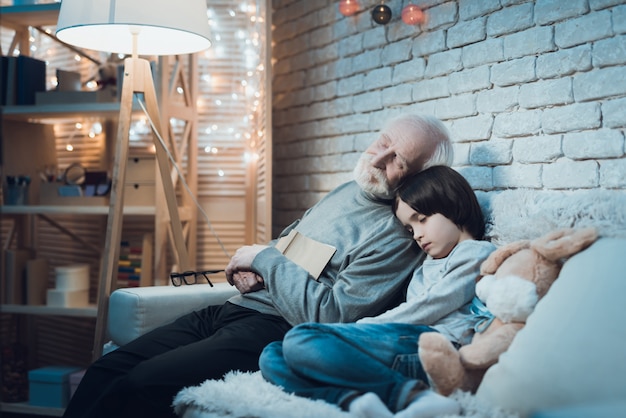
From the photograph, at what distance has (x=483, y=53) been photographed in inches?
86.6

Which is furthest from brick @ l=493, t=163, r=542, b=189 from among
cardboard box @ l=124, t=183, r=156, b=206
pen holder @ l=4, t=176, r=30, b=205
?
pen holder @ l=4, t=176, r=30, b=205

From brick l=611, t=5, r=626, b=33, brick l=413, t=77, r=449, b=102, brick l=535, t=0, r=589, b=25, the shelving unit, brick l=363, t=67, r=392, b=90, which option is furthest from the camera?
the shelving unit

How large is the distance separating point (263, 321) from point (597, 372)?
3.31 feet

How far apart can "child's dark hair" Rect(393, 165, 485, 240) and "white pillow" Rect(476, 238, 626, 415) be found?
465 millimetres

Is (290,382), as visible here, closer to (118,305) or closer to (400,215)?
(400,215)

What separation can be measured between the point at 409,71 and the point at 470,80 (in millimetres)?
324

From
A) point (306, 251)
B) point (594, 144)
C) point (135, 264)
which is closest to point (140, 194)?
point (135, 264)

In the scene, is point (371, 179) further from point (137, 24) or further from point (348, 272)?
point (137, 24)

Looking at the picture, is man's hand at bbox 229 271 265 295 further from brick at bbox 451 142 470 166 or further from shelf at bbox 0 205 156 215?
shelf at bbox 0 205 156 215

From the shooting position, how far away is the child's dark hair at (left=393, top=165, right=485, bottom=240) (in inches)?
70.9

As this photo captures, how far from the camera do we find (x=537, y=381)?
1.20m

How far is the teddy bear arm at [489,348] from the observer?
54.3 inches

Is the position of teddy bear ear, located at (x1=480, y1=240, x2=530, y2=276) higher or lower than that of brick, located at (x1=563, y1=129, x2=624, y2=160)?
lower

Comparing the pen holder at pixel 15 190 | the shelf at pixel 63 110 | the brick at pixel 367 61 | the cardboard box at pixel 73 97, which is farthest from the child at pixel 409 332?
the pen holder at pixel 15 190
